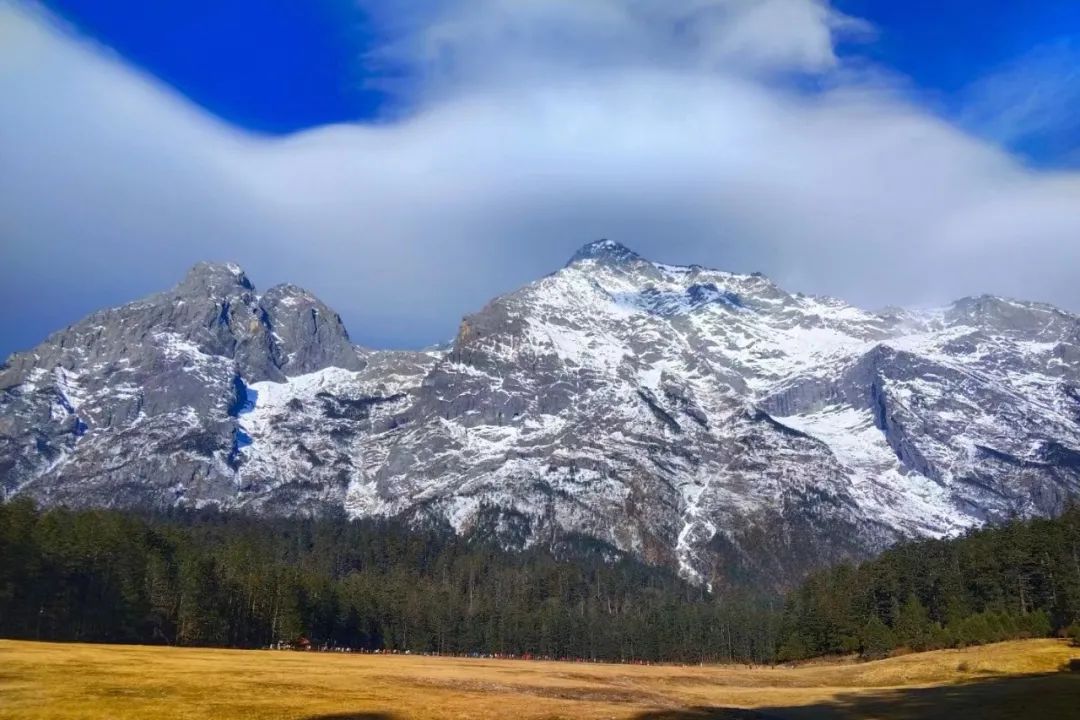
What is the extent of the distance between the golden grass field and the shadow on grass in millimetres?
179

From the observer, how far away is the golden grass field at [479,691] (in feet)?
156

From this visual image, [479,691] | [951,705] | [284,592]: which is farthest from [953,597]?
[284,592]

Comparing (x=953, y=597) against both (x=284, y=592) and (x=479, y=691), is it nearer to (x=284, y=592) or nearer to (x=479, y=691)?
(x=479, y=691)

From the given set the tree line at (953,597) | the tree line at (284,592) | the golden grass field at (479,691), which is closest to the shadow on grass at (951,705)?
the golden grass field at (479,691)

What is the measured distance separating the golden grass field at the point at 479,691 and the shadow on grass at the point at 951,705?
7.1 inches

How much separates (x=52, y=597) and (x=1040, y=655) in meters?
121

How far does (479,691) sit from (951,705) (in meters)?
35.6

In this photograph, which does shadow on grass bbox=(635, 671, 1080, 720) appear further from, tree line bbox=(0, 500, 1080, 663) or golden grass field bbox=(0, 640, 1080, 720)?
tree line bbox=(0, 500, 1080, 663)

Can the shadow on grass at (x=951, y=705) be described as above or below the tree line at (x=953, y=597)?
below

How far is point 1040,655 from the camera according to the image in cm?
8912

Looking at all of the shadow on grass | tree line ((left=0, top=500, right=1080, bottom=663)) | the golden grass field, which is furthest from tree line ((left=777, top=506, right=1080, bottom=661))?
the shadow on grass

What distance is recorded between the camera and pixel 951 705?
61969 millimetres

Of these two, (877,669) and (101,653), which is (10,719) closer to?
(101,653)

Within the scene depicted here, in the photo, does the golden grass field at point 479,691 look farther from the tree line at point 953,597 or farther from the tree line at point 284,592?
the tree line at point 284,592
